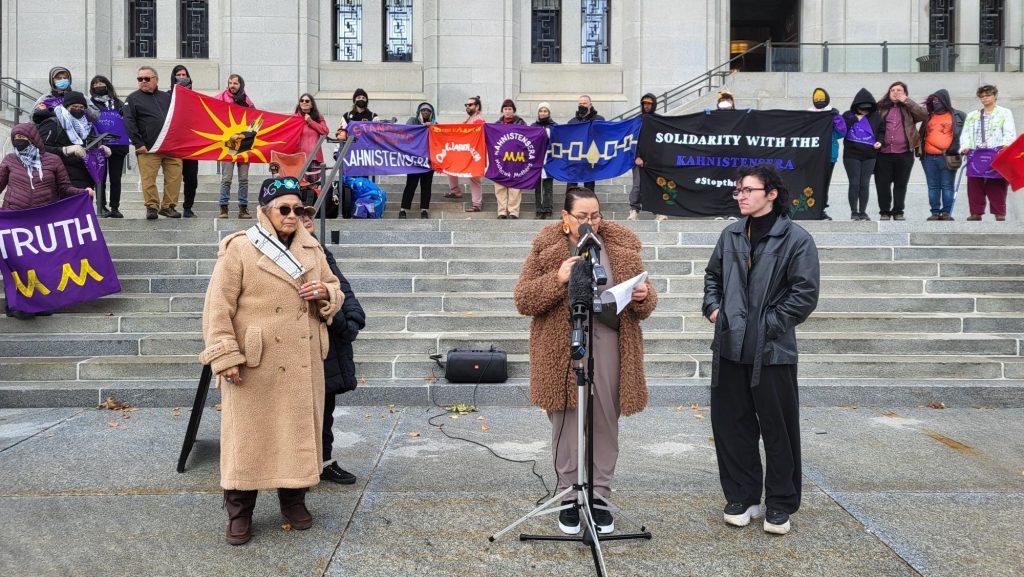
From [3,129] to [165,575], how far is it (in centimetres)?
1307

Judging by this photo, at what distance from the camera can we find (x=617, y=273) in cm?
481

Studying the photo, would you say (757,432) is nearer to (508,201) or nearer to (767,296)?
(767,296)

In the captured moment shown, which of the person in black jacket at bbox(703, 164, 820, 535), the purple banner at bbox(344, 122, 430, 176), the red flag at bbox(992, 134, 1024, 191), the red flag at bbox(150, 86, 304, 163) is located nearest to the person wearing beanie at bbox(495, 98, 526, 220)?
the purple banner at bbox(344, 122, 430, 176)

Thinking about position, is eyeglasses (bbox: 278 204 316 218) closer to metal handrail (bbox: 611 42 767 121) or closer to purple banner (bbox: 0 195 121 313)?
purple banner (bbox: 0 195 121 313)

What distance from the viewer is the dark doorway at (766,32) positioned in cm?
1770

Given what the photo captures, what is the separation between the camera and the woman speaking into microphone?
4773 mm

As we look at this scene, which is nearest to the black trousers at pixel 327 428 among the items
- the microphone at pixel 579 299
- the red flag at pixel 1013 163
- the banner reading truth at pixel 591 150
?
the microphone at pixel 579 299

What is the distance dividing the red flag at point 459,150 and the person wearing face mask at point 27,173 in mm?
5695

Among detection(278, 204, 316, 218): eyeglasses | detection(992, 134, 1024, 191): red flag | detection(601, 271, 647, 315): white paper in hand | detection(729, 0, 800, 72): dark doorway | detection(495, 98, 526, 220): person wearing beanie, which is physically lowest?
detection(601, 271, 647, 315): white paper in hand

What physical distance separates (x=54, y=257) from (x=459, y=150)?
6.55m

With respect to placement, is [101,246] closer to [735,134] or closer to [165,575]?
[165,575]

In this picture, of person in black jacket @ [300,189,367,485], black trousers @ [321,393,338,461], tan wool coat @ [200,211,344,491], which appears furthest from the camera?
black trousers @ [321,393,338,461]

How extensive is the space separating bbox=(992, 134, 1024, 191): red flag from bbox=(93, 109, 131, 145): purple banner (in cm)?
1186

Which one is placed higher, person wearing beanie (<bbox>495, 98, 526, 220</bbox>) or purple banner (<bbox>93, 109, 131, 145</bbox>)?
purple banner (<bbox>93, 109, 131, 145</bbox>)
